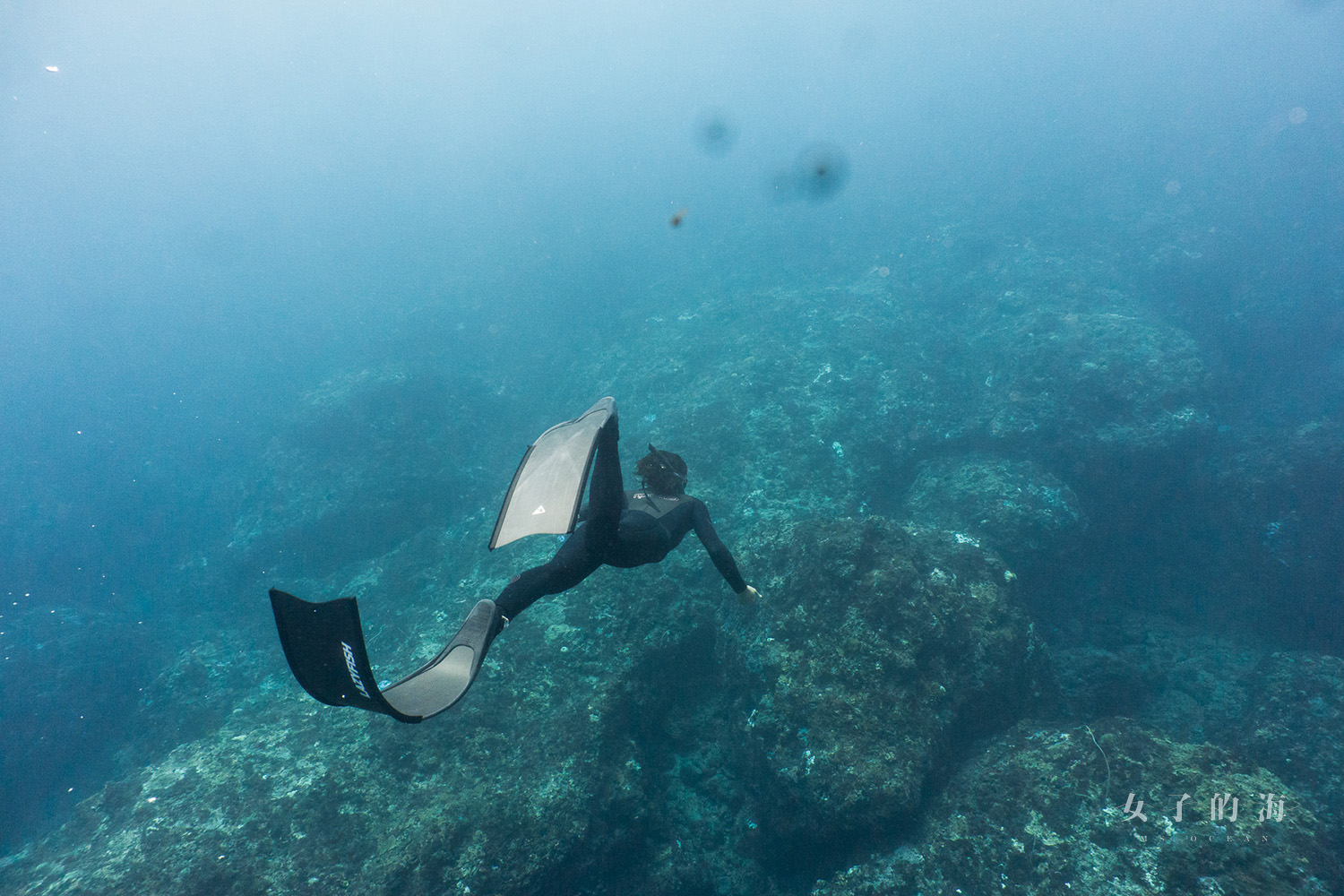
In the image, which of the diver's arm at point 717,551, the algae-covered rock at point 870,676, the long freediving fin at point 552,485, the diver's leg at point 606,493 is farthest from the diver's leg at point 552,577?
the algae-covered rock at point 870,676

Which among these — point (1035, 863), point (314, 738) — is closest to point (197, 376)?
point (314, 738)

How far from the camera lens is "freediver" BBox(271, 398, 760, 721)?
7.84 feet

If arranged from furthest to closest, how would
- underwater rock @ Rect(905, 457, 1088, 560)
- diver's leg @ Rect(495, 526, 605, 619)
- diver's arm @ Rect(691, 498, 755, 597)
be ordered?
underwater rock @ Rect(905, 457, 1088, 560) → diver's arm @ Rect(691, 498, 755, 597) → diver's leg @ Rect(495, 526, 605, 619)

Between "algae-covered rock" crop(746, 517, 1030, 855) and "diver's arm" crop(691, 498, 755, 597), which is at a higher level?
"diver's arm" crop(691, 498, 755, 597)

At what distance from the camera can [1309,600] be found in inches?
318

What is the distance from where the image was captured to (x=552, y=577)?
13.1 feet

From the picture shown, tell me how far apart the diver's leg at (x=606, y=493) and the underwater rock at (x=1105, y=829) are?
4559 millimetres

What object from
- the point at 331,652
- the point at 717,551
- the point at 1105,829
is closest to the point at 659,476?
the point at 717,551

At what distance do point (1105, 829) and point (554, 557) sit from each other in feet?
17.9

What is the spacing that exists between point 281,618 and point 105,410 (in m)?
49.9

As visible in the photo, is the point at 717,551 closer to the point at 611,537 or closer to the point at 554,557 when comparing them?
the point at 611,537

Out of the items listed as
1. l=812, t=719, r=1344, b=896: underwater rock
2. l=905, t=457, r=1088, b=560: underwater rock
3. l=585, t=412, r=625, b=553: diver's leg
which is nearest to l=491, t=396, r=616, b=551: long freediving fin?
l=585, t=412, r=625, b=553: diver's leg

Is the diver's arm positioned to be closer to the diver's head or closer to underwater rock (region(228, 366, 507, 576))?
the diver's head

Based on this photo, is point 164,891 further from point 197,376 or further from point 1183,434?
point 197,376
